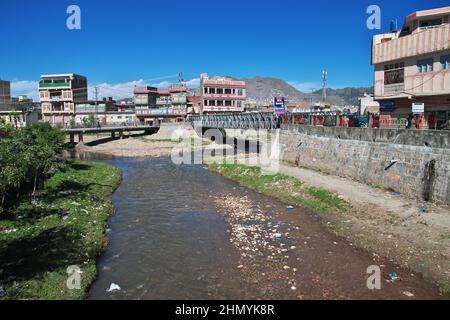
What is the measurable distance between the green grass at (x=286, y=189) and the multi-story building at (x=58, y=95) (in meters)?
76.8

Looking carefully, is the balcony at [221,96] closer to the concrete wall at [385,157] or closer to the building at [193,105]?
the building at [193,105]

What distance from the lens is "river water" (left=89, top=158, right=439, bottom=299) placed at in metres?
9.79

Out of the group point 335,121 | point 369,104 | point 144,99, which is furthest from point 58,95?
point 335,121

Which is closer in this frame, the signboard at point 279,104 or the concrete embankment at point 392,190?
Answer: the concrete embankment at point 392,190

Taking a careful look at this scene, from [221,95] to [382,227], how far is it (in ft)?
240

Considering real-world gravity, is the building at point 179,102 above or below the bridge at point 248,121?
above

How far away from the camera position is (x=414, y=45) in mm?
24797

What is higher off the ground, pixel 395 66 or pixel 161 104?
pixel 161 104

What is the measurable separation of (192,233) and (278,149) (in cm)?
1988

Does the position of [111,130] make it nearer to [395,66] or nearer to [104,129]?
[104,129]

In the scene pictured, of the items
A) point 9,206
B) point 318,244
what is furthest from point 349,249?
point 9,206

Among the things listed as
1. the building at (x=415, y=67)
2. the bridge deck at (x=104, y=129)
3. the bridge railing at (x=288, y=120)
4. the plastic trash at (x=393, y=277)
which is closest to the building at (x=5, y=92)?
the bridge deck at (x=104, y=129)

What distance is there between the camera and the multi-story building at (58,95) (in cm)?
9056

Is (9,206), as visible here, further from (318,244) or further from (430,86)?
(430,86)
